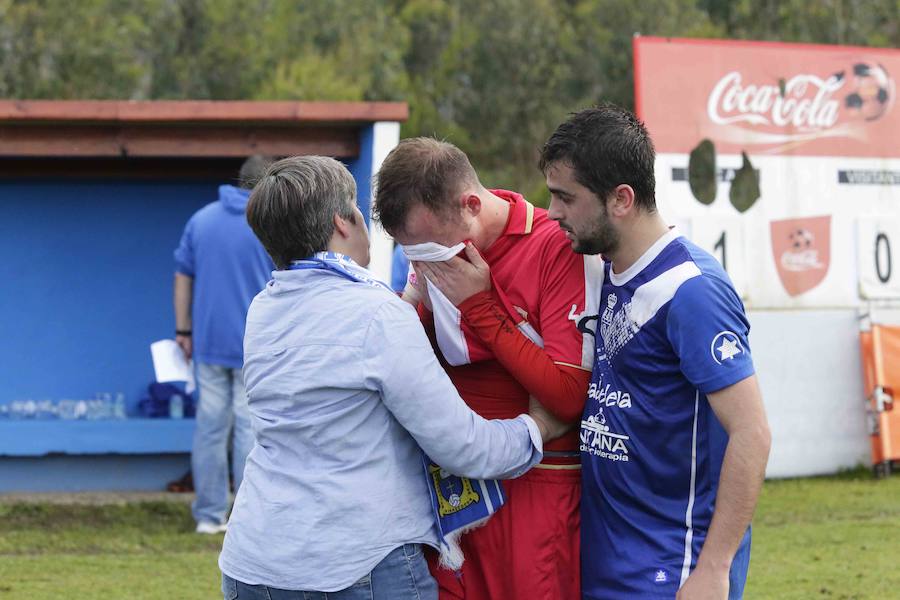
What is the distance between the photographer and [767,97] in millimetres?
9852

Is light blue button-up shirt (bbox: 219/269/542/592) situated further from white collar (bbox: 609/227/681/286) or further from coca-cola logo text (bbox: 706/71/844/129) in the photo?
coca-cola logo text (bbox: 706/71/844/129)

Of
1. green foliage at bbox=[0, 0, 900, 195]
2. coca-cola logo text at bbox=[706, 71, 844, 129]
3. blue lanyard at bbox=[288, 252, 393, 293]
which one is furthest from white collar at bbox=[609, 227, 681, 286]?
green foliage at bbox=[0, 0, 900, 195]

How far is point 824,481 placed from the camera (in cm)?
947

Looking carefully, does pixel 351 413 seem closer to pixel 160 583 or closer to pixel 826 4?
pixel 160 583

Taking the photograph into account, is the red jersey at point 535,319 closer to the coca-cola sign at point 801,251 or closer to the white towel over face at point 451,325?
the white towel over face at point 451,325

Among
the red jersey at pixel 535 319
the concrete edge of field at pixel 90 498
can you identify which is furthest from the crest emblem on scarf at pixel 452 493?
the concrete edge of field at pixel 90 498

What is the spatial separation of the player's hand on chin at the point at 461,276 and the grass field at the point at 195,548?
11.8ft

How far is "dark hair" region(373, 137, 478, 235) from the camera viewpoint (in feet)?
9.81

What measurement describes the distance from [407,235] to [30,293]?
295 inches

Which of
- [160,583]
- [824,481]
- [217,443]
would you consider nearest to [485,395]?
[160,583]

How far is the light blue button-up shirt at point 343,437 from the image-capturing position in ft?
9.19

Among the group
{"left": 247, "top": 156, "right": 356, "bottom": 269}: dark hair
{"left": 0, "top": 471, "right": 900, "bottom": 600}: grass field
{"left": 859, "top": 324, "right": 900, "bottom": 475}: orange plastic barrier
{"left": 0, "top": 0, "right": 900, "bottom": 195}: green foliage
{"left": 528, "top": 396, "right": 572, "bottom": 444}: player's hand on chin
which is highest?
{"left": 0, "top": 0, "right": 900, "bottom": 195}: green foliage

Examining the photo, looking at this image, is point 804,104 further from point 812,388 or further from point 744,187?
point 812,388

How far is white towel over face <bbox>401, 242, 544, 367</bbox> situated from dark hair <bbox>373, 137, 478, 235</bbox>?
8 centimetres
